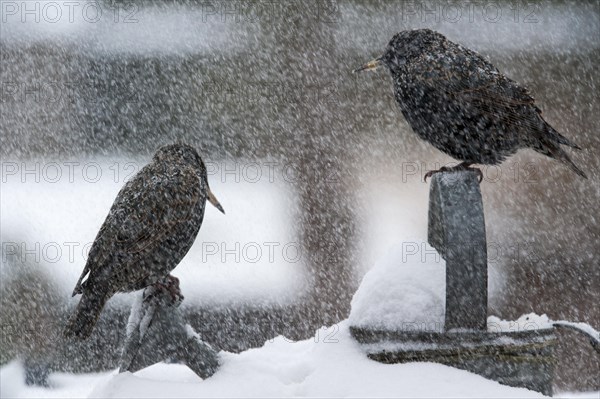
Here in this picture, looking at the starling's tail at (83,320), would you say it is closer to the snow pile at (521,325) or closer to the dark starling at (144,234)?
the dark starling at (144,234)

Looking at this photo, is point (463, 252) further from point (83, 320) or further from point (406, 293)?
point (83, 320)

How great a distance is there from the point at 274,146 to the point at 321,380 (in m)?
2.40

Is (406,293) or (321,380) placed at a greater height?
(406,293)

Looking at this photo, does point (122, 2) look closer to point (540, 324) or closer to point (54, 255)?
point (54, 255)

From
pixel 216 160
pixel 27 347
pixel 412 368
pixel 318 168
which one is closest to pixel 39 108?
pixel 216 160

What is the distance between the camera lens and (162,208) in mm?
1952

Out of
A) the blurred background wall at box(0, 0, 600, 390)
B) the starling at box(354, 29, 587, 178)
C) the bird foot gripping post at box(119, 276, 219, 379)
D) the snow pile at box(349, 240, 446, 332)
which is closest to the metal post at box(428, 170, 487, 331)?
the snow pile at box(349, 240, 446, 332)

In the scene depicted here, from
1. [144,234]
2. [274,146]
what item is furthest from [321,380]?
[274,146]

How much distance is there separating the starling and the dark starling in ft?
1.93

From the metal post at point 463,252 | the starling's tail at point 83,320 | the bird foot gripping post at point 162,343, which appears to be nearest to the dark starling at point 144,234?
the starling's tail at point 83,320

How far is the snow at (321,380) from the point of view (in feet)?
3.98

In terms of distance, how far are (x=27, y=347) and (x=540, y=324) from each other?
9.09 feet

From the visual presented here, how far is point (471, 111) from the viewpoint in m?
1.93

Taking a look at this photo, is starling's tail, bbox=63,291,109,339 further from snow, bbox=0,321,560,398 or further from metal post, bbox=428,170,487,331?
metal post, bbox=428,170,487,331
